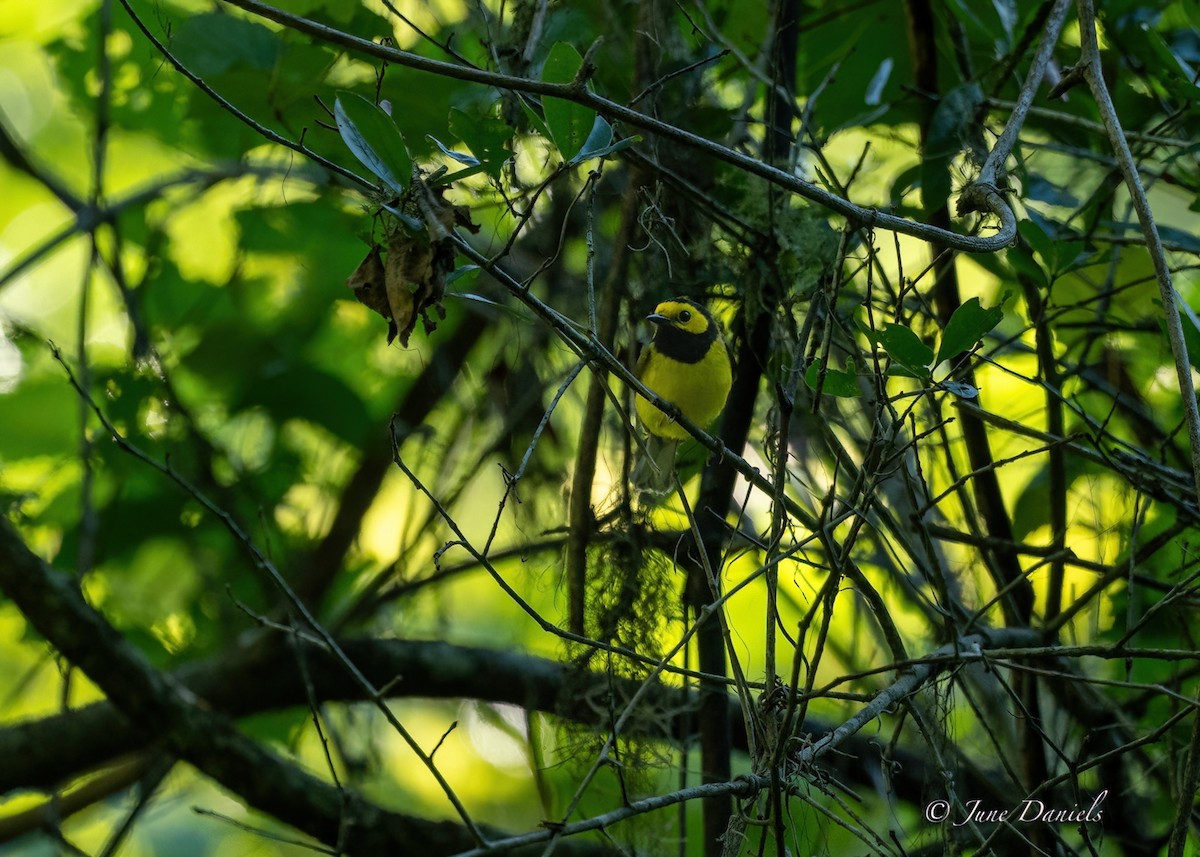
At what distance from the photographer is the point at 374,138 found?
137cm

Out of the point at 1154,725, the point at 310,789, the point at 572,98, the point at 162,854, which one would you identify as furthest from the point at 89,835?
the point at 572,98

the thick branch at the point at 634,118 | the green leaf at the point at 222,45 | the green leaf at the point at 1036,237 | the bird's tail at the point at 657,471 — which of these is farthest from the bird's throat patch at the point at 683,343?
the thick branch at the point at 634,118

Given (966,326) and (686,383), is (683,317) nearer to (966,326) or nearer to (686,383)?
(686,383)

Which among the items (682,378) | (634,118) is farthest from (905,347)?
(682,378)

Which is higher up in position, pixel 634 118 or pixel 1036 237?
pixel 1036 237

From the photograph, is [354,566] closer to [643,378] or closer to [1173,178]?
[643,378]

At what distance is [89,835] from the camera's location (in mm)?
5102

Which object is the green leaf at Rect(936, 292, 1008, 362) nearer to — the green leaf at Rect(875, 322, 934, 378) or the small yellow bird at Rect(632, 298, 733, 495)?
the green leaf at Rect(875, 322, 934, 378)

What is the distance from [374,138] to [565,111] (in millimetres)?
258

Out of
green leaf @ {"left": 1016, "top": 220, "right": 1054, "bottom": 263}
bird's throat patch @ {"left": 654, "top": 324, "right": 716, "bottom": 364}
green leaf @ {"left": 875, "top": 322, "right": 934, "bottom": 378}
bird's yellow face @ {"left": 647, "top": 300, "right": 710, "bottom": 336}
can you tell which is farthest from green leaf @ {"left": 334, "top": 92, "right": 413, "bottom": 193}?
bird's throat patch @ {"left": 654, "top": 324, "right": 716, "bottom": 364}

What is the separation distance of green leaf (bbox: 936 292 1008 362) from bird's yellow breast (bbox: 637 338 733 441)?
170 cm

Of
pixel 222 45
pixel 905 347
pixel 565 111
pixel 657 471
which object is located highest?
pixel 222 45

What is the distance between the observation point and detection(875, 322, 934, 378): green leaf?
146 cm

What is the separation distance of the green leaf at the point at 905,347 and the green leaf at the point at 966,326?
0.03 meters
